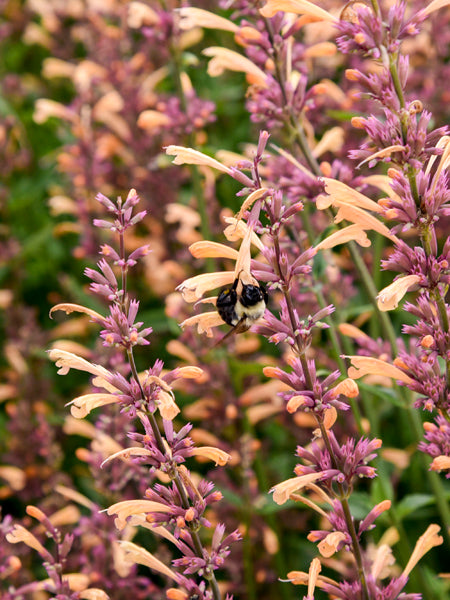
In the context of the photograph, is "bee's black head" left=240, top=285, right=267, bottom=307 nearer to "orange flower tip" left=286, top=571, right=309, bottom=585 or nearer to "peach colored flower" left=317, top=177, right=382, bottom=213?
"peach colored flower" left=317, top=177, right=382, bottom=213

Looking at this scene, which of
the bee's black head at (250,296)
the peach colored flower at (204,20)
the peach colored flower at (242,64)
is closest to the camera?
the bee's black head at (250,296)

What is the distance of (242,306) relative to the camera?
2391 mm

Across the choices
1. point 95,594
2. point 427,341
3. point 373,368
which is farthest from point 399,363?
point 95,594

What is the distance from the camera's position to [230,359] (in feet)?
12.3

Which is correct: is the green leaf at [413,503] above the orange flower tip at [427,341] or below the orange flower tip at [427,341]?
below

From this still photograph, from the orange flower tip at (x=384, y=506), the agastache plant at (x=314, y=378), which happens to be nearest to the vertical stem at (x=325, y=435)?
the agastache plant at (x=314, y=378)

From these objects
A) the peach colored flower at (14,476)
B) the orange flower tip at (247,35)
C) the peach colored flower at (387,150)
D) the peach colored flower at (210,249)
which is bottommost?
the peach colored flower at (14,476)

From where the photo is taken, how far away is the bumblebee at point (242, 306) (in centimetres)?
239

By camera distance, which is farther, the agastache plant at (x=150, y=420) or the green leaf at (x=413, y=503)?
the green leaf at (x=413, y=503)

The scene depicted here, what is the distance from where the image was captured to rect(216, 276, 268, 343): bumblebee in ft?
7.84

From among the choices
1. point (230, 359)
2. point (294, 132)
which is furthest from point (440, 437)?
point (230, 359)

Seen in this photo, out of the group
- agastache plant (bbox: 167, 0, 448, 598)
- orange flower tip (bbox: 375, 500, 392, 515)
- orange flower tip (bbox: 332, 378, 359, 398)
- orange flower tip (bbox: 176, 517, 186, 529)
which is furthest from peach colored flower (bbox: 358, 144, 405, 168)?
orange flower tip (bbox: 176, 517, 186, 529)

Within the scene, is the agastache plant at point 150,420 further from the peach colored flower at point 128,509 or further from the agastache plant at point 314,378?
the agastache plant at point 314,378

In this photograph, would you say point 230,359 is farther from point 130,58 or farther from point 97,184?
point 130,58
